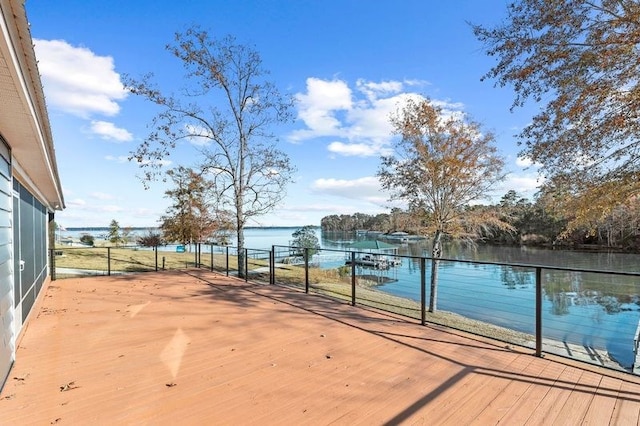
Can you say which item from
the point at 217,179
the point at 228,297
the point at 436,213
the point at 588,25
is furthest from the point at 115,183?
the point at 588,25

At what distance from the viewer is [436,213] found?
10.5 metres

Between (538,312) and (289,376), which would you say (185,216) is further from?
(538,312)

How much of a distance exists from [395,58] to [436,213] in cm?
465

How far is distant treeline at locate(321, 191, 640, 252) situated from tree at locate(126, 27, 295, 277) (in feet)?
14.4

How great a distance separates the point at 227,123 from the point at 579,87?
8.55m

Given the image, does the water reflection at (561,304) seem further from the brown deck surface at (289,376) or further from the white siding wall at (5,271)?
the white siding wall at (5,271)

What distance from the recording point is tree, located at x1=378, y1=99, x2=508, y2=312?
1004cm

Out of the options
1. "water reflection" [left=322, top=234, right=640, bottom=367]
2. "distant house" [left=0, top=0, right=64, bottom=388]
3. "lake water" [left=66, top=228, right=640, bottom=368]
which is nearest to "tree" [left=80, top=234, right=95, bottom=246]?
"lake water" [left=66, top=228, right=640, bottom=368]

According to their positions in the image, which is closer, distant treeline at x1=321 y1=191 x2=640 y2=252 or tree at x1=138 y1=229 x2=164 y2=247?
distant treeline at x1=321 y1=191 x2=640 y2=252

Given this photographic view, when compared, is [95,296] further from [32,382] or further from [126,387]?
[126,387]

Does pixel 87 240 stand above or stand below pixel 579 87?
below

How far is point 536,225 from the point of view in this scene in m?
31.1

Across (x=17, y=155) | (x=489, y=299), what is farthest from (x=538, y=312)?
(x=489, y=299)

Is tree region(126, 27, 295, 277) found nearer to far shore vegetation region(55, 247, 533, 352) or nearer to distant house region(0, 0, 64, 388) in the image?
far shore vegetation region(55, 247, 533, 352)
